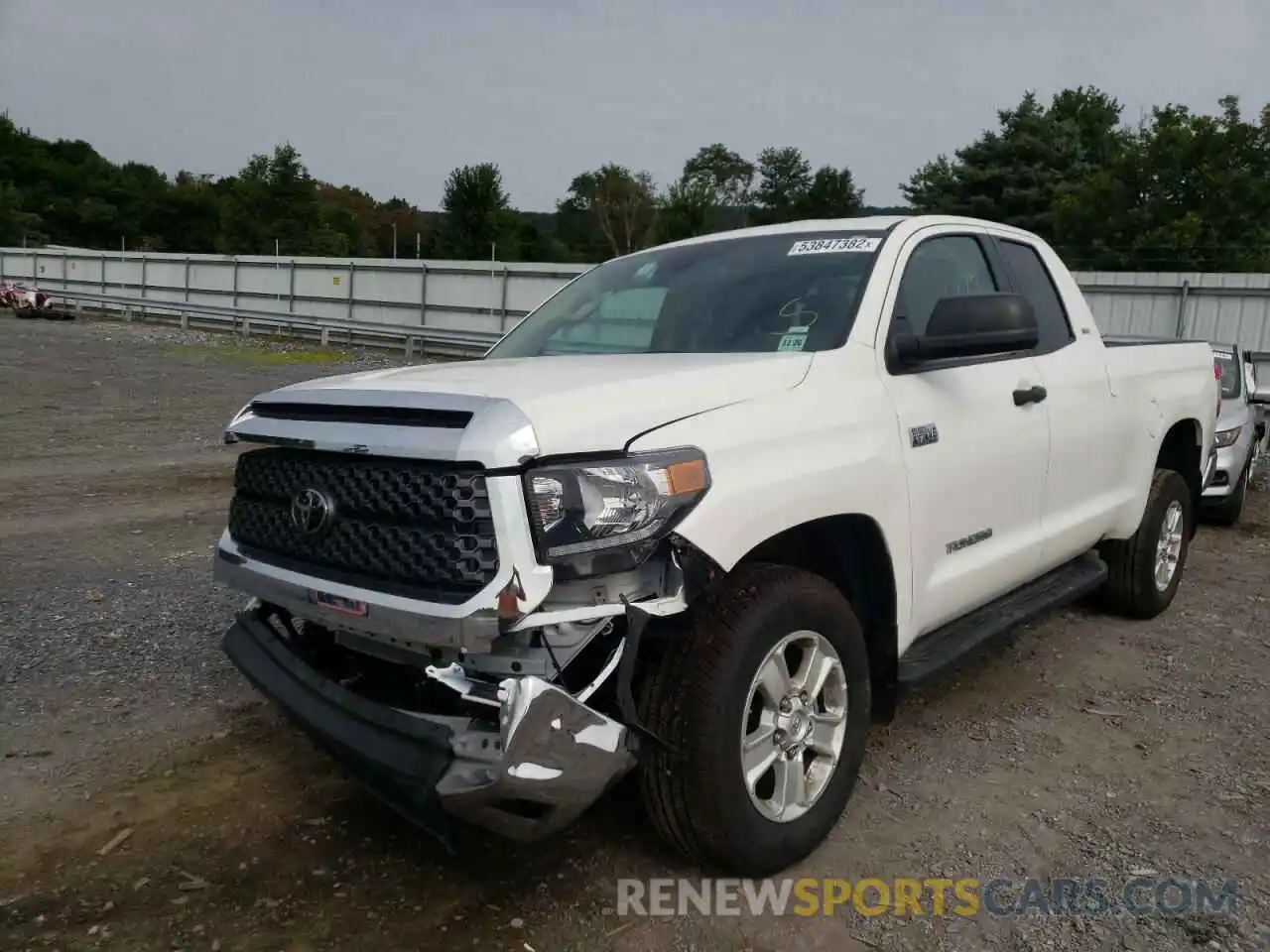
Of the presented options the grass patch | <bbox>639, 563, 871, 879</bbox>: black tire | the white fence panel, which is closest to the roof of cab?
<bbox>639, 563, 871, 879</bbox>: black tire

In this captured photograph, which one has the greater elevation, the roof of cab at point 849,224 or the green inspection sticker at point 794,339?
the roof of cab at point 849,224

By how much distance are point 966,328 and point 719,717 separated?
154cm

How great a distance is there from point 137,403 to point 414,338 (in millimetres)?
10957

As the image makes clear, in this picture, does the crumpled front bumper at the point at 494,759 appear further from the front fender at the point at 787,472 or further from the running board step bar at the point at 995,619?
the running board step bar at the point at 995,619

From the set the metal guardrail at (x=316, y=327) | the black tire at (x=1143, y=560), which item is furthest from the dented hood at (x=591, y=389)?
the metal guardrail at (x=316, y=327)

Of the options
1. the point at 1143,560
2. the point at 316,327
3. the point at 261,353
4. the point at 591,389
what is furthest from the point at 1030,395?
the point at 316,327

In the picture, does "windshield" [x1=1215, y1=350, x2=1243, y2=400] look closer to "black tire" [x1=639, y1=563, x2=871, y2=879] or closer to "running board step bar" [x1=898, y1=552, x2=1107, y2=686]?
"running board step bar" [x1=898, y1=552, x2=1107, y2=686]

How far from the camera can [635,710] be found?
2.65 meters

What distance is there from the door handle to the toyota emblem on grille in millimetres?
2552

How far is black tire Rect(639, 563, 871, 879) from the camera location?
264 centimetres

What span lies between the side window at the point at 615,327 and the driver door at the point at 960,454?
0.94 meters

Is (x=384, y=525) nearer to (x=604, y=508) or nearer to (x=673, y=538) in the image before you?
(x=604, y=508)

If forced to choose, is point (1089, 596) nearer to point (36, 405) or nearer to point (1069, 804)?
point (1069, 804)

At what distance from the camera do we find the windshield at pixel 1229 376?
8695 mm
